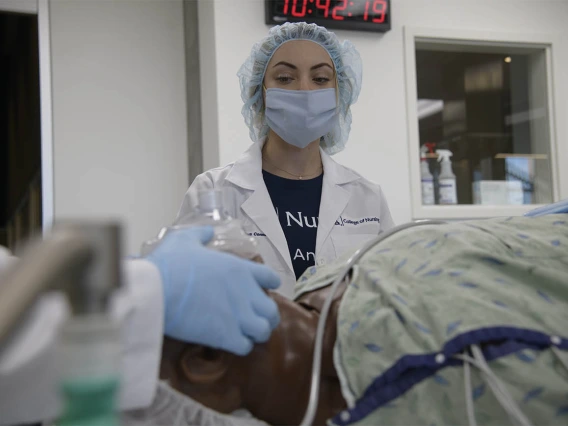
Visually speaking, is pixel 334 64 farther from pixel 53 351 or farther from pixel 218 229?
pixel 53 351

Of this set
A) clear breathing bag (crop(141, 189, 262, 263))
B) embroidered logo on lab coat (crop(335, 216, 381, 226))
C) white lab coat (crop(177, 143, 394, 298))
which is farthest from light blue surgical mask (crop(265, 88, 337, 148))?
clear breathing bag (crop(141, 189, 262, 263))

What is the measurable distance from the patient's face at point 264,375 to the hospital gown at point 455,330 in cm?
6

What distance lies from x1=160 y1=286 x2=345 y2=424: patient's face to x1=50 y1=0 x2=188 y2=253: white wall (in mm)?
2042

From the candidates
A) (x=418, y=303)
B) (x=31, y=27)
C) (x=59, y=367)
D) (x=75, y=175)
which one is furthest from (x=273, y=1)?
(x=59, y=367)

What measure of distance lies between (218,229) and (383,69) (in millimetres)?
2020

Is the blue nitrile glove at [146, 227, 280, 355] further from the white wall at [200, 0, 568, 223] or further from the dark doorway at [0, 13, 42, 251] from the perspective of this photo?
the dark doorway at [0, 13, 42, 251]

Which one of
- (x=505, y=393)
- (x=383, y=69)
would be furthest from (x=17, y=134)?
(x=505, y=393)

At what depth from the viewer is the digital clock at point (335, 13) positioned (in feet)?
8.22

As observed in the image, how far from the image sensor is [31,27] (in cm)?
343

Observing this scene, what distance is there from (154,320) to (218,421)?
0.71 feet

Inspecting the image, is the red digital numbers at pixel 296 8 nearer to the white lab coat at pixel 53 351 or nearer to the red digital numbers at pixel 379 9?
the red digital numbers at pixel 379 9

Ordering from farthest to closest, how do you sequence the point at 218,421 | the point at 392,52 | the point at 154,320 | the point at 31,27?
1. the point at 31,27
2. the point at 392,52
3. the point at 218,421
4. the point at 154,320

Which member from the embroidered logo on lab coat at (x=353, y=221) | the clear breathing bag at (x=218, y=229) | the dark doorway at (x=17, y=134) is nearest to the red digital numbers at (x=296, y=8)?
the embroidered logo on lab coat at (x=353, y=221)

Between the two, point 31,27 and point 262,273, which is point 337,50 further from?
point 31,27
